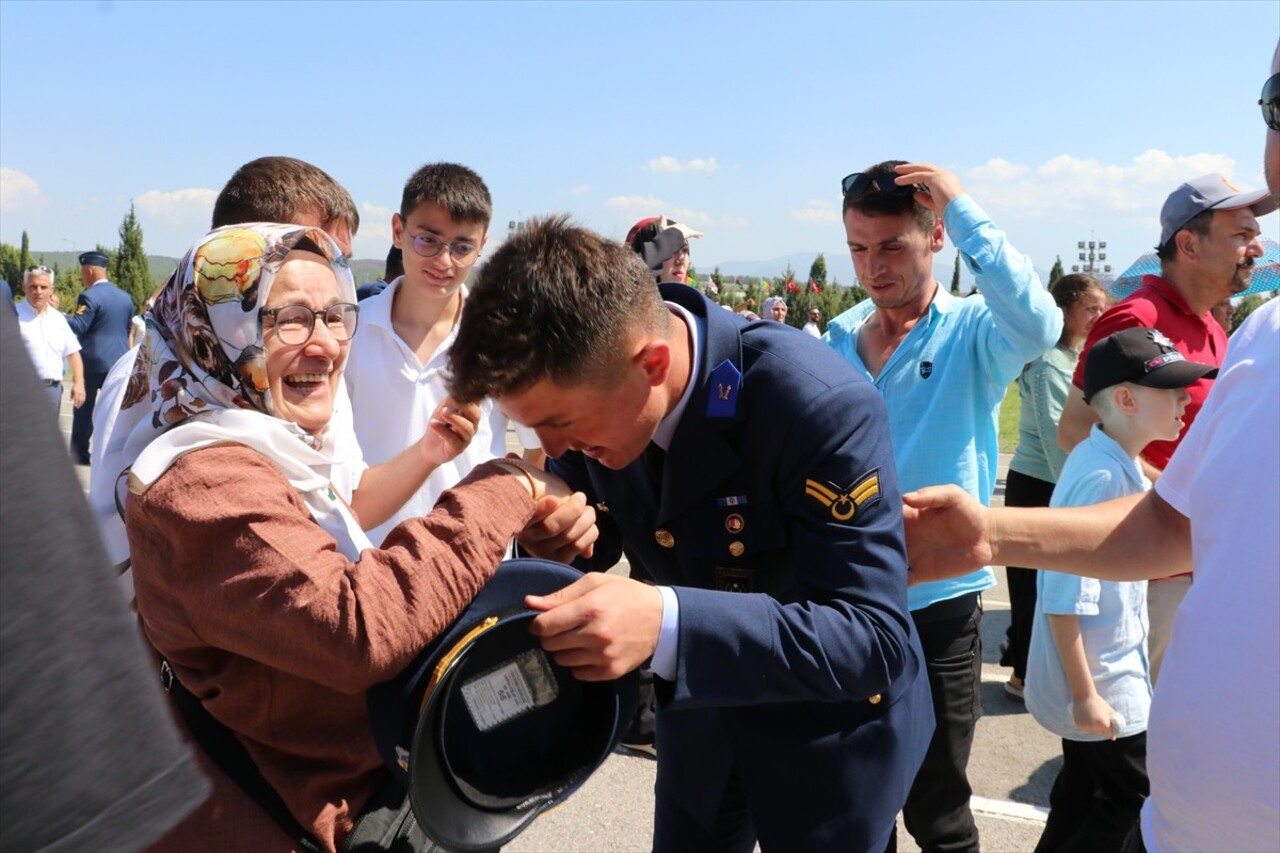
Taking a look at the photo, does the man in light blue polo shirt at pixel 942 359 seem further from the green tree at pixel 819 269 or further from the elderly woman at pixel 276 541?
the green tree at pixel 819 269

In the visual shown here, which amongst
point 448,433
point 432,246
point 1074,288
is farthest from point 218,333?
point 1074,288

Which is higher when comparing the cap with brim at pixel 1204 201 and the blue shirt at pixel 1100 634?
the cap with brim at pixel 1204 201

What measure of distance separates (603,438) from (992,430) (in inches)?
78.1

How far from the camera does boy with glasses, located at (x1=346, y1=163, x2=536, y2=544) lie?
353 centimetres

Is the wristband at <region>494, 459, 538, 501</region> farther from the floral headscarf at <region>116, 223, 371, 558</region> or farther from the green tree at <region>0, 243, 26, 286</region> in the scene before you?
the green tree at <region>0, 243, 26, 286</region>

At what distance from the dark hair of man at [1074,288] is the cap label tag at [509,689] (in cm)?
557

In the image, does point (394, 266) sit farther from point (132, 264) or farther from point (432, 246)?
point (132, 264)

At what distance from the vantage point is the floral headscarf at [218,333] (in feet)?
5.65

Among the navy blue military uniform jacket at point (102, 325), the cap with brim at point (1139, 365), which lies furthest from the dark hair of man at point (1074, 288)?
the navy blue military uniform jacket at point (102, 325)

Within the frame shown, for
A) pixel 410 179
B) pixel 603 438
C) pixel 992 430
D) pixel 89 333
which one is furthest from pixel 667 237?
pixel 89 333

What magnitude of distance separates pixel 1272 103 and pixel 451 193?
9.59 ft

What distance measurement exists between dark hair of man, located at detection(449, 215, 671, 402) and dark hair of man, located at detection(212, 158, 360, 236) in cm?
131

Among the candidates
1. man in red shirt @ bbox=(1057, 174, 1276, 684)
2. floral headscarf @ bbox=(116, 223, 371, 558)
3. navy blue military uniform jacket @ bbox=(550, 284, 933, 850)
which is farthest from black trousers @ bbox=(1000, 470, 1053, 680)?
floral headscarf @ bbox=(116, 223, 371, 558)

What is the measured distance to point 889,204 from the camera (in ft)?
11.4
